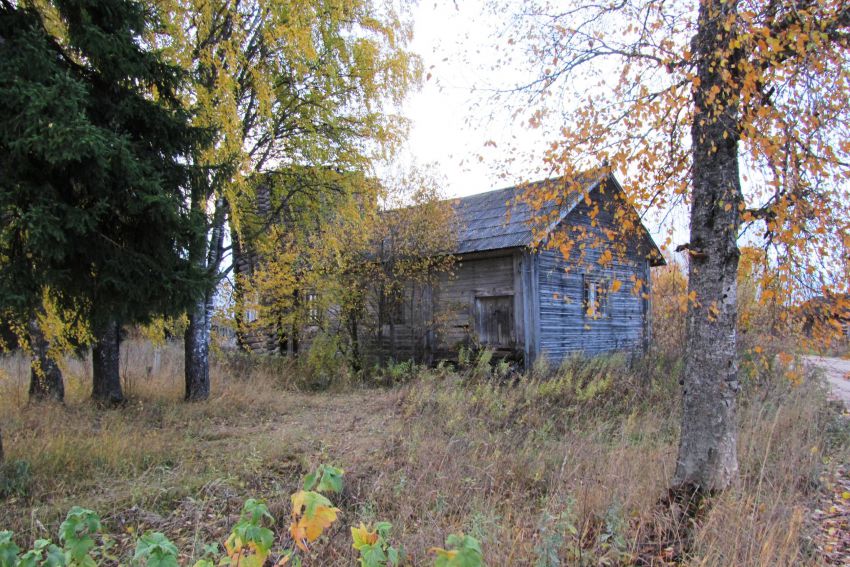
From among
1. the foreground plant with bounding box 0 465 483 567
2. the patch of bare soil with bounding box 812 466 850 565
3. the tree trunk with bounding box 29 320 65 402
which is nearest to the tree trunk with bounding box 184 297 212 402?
the tree trunk with bounding box 29 320 65 402

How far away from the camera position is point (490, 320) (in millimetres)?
13305

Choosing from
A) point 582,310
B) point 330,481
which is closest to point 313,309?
point 582,310

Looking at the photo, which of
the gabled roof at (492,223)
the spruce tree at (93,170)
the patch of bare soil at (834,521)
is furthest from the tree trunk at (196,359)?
the patch of bare soil at (834,521)

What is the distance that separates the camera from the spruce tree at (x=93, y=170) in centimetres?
439

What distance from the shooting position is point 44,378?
799cm

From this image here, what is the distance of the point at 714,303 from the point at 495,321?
923cm

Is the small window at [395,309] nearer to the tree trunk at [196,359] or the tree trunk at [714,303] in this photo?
the tree trunk at [196,359]

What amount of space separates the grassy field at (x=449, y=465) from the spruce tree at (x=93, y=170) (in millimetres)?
1719

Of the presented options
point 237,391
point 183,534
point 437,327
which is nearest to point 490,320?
point 437,327

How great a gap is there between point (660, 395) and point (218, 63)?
8479 mm

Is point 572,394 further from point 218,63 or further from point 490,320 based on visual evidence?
point 218,63

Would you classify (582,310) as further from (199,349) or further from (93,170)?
(93,170)

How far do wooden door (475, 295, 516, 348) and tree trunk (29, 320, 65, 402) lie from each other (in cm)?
868

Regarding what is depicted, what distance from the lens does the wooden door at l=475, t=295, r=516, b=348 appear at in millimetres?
12961
